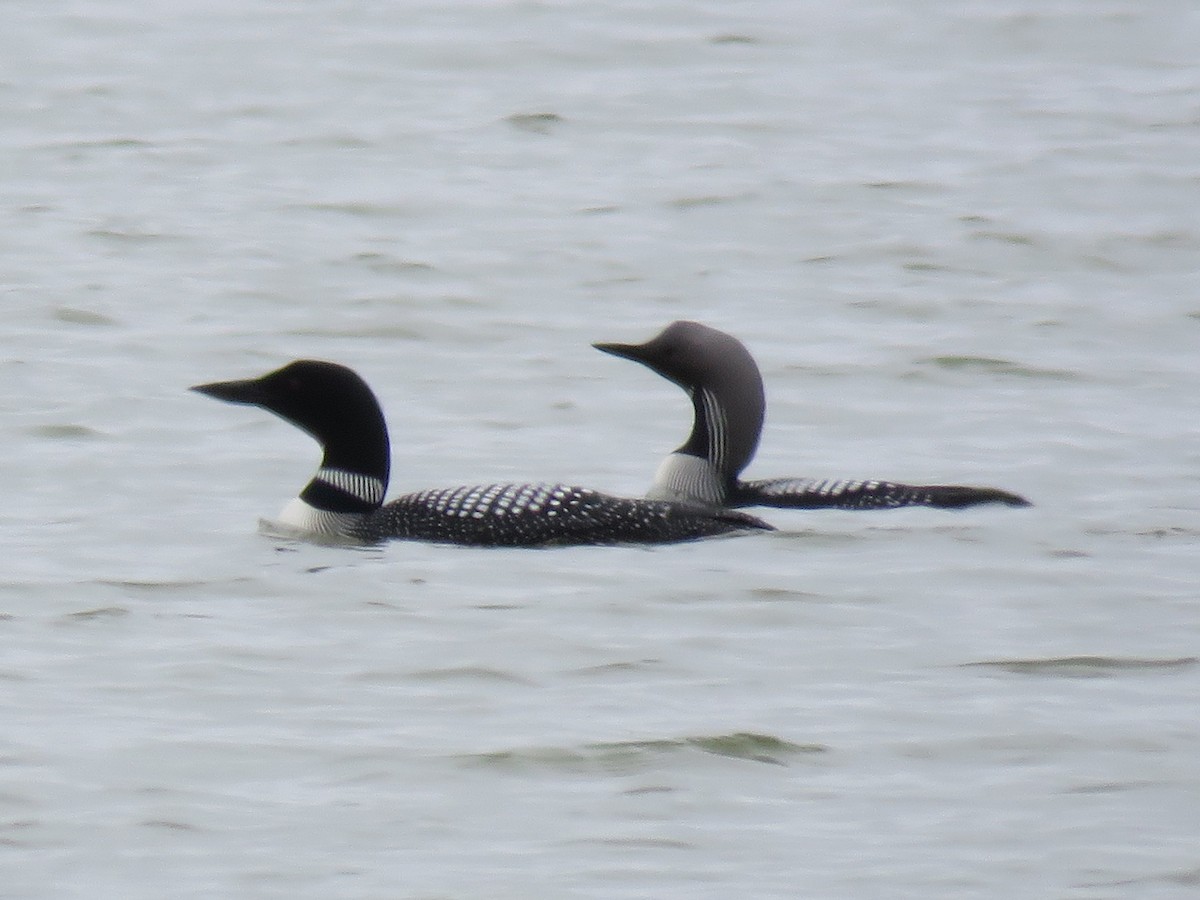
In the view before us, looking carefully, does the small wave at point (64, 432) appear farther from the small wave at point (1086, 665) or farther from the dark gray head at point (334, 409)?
the small wave at point (1086, 665)

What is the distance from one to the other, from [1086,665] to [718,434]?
7.19 ft

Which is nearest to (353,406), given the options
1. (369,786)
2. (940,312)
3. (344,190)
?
(369,786)

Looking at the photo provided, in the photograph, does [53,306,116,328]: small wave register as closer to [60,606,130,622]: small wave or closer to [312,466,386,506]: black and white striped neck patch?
[312,466,386,506]: black and white striped neck patch

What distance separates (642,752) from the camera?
16.8ft

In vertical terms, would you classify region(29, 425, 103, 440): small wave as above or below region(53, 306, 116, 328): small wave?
above

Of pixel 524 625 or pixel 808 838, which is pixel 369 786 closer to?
pixel 808 838

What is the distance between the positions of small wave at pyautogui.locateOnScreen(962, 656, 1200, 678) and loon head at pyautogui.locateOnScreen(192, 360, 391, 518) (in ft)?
6.49

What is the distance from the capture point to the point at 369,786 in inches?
192

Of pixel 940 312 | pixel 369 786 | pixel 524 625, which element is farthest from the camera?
pixel 940 312

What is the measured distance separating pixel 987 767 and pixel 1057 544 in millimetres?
2241

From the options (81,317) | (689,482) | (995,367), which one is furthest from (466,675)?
(81,317)

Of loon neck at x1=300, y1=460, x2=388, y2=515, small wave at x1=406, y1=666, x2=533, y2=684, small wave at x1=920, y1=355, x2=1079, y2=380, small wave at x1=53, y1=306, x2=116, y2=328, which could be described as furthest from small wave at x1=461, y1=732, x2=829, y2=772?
small wave at x1=53, y1=306, x2=116, y2=328

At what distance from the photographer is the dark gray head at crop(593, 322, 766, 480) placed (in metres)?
7.91

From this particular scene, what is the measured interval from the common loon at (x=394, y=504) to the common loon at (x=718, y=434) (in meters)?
0.28
